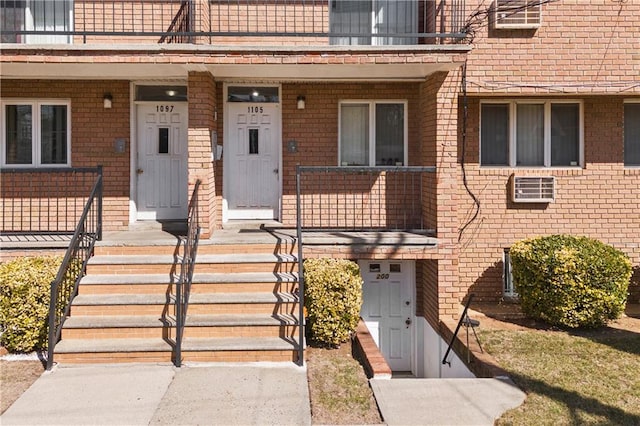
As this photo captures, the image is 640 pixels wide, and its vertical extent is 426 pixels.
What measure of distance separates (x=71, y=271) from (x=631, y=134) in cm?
981

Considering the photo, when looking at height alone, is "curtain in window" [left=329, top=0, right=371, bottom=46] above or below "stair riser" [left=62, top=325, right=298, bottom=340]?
above

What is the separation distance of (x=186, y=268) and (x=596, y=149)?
7.55 metres

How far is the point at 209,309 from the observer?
725 cm

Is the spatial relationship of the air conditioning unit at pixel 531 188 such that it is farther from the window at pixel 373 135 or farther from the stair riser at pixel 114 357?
the stair riser at pixel 114 357

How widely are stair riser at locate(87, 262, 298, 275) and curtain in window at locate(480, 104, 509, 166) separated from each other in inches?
175

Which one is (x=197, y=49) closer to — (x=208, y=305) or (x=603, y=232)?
(x=208, y=305)

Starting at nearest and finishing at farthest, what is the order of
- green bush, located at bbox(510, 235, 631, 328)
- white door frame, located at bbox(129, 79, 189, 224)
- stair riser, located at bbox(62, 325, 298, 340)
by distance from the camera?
1. stair riser, located at bbox(62, 325, 298, 340)
2. green bush, located at bbox(510, 235, 631, 328)
3. white door frame, located at bbox(129, 79, 189, 224)

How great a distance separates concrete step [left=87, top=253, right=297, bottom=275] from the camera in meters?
7.74

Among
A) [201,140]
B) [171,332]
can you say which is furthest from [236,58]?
[171,332]

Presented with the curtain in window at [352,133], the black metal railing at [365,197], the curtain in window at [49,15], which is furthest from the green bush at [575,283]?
the curtain in window at [49,15]

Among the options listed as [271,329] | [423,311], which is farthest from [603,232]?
[271,329]

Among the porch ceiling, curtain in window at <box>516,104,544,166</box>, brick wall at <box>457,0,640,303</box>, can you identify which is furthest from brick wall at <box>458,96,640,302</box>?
the porch ceiling

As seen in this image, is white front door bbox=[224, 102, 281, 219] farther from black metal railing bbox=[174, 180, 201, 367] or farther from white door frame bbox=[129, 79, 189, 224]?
black metal railing bbox=[174, 180, 201, 367]

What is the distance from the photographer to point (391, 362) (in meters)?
9.80
